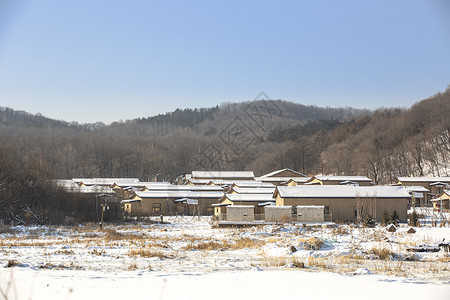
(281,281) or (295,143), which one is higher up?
(295,143)

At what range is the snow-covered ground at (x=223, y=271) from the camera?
26.8 ft

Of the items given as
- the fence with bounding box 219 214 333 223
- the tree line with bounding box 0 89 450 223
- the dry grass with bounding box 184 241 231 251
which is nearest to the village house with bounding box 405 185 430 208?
the tree line with bounding box 0 89 450 223

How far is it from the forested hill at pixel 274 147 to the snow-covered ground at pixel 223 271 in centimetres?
3819

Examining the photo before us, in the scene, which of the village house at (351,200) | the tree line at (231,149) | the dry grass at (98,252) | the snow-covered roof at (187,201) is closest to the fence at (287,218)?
the village house at (351,200)

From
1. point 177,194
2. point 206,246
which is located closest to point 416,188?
point 177,194

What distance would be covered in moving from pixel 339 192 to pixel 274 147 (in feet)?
212

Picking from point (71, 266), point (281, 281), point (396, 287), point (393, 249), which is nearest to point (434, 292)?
point (396, 287)

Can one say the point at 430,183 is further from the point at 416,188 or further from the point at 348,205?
the point at 348,205

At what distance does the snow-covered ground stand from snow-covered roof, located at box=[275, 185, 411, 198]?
665 inches

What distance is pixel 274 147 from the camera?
3989 inches

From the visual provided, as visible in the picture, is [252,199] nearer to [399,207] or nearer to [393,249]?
[399,207]

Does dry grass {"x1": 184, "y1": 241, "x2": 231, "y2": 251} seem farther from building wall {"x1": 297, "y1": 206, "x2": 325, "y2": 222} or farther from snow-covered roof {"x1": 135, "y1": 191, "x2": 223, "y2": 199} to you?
snow-covered roof {"x1": 135, "y1": 191, "x2": 223, "y2": 199}

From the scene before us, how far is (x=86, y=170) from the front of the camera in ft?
290

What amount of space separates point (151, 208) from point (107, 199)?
8.76 m
